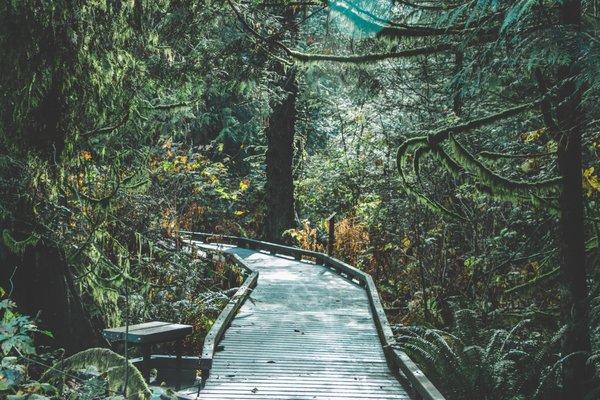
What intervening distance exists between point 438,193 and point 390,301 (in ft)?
12.4

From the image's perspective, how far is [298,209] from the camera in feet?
89.2

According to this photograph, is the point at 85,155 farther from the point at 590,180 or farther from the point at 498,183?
the point at 590,180

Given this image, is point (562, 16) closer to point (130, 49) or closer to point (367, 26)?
point (367, 26)

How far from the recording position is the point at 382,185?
57.1ft

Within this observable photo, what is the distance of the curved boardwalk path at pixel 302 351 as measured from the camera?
829cm

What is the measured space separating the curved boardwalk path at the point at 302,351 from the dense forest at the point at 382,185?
2.71 ft

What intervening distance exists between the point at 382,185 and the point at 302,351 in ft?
26.4

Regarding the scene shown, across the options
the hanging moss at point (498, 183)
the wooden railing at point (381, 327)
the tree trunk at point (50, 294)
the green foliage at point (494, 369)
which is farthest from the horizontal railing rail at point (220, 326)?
the hanging moss at point (498, 183)

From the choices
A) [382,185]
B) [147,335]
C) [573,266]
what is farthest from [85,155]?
[382,185]

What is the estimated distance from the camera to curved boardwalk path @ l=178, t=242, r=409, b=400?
8.29m

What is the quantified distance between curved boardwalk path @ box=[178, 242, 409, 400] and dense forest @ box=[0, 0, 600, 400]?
2.71 ft

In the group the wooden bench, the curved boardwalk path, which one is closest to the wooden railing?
the curved boardwalk path

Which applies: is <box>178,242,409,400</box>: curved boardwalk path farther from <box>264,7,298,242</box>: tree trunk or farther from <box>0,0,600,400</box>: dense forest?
<box>264,7,298,242</box>: tree trunk

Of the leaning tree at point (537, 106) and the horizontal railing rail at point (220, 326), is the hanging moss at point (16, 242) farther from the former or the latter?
the leaning tree at point (537, 106)
